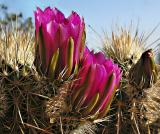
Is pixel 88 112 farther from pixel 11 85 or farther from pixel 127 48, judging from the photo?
pixel 127 48

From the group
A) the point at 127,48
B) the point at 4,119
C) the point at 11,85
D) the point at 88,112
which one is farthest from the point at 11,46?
the point at 127,48

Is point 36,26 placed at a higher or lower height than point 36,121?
higher

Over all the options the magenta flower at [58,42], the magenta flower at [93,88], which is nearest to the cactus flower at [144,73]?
the magenta flower at [93,88]

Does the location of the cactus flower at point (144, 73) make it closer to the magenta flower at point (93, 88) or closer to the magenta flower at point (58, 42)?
the magenta flower at point (93, 88)

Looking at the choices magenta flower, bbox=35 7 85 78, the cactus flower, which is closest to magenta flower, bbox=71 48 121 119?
magenta flower, bbox=35 7 85 78

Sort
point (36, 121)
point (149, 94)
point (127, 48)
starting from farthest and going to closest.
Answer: point (127, 48), point (149, 94), point (36, 121)

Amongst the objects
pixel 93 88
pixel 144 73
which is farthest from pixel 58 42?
pixel 144 73

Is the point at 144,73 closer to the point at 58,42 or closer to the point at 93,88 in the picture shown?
the point at 93,88
